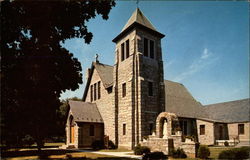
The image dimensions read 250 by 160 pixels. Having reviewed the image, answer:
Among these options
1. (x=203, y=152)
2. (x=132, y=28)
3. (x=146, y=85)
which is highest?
(x=132, y=28)

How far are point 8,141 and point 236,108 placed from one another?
33162 millimetres

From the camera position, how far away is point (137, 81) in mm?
23938

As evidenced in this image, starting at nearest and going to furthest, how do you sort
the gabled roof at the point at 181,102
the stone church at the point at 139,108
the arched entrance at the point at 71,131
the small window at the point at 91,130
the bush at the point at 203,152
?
1. the bush at the point at 203,152
2. the stone church at the point at 139,108
3. the small window at the point at 91,130
4. the arched entrance at the point at 71,131
5. the gabled roof at the point at 181,102

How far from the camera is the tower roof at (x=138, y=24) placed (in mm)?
25178

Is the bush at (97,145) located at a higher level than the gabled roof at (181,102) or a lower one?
lower

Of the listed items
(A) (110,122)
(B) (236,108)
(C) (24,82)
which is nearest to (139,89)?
(A) (110,122)

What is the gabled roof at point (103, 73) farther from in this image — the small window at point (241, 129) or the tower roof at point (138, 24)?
the small window at point (241, 129)

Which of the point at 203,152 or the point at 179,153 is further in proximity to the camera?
the point at 179,153

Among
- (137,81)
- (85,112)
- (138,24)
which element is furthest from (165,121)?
(85,112)

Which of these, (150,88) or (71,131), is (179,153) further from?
(71,131)

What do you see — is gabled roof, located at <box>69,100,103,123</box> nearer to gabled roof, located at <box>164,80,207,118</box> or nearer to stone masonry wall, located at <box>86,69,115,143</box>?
stone masonry wall, located at <box>86,69,115,143</box>

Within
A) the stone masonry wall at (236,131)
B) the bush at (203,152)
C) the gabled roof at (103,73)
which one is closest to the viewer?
the bush at (203,152)

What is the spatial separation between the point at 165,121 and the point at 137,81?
5.70 metres

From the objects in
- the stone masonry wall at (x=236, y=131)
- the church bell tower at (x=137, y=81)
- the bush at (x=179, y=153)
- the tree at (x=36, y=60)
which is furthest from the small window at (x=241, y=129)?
the tree at (x=36, y=60)
